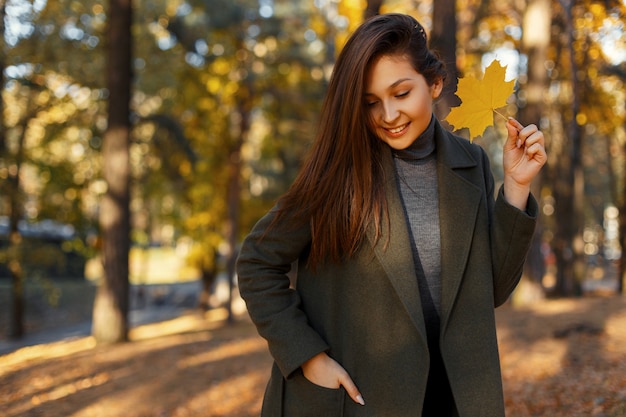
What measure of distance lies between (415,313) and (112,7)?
34.9 ft

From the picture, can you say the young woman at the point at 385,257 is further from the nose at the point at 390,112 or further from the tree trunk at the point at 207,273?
the tree trunk at the point at 207,273

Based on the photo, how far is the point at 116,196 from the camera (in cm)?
1135

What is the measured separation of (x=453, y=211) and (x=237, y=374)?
20.0ft

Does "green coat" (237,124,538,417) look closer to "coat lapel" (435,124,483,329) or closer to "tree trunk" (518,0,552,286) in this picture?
"coat lapel" (435,124,483,329)

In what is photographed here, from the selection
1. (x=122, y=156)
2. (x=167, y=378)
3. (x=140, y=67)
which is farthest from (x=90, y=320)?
(x=167, y=378)

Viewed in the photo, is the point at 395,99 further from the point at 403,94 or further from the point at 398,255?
the point at 398,255

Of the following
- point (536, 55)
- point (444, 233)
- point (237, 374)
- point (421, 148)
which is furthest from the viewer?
point (536, 55)

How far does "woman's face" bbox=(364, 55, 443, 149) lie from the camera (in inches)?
81.8

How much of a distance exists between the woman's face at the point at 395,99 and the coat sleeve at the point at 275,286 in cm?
38

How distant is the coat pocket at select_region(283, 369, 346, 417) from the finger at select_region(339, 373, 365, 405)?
4cm

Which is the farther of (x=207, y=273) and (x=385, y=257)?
(x=207, y=273)

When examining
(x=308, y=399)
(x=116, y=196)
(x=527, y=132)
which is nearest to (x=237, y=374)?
(x=116, y=196)

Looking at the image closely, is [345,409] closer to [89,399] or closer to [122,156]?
[89,399]

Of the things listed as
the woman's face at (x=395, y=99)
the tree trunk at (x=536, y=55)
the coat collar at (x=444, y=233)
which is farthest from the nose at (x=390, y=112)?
the tree trunk at (x=536, y=55)
